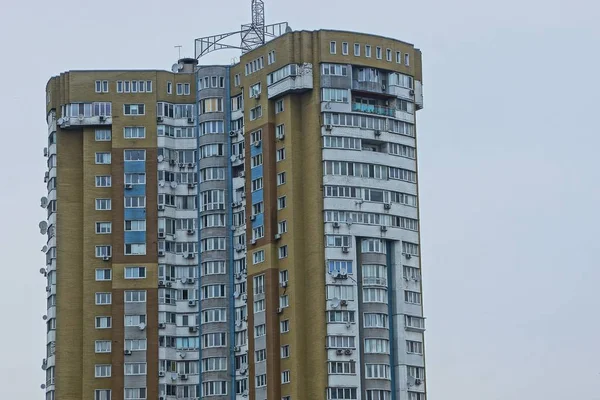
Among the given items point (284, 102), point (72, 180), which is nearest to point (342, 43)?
point (284, 102)

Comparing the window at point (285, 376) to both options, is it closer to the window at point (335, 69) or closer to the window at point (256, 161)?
the window at point (256, 161)

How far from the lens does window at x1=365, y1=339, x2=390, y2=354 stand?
155 metres

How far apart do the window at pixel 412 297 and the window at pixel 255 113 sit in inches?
874

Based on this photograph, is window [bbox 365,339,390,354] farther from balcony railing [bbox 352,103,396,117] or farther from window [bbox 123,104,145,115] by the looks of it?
window [bbox 123,104,145,115]

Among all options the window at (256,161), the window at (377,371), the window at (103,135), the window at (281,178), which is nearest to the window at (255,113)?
the window at (256,161)

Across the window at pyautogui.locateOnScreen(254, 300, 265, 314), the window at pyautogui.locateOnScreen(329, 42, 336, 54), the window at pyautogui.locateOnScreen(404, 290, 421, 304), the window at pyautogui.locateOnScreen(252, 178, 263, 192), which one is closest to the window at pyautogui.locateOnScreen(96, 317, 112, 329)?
the window at pyautogui.locateOnScreen(254, 300, 265, 314)

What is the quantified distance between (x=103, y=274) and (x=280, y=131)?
22997 mm

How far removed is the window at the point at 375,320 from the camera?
511 ft

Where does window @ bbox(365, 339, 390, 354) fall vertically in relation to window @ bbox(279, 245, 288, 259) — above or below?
below

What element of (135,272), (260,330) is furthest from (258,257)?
(135,272)

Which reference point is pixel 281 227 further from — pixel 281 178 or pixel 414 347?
pixel 414 347

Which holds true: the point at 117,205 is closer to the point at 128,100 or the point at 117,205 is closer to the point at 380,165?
the point at 128,100

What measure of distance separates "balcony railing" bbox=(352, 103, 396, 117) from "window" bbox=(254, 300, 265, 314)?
20.1m

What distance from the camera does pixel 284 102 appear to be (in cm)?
16112
